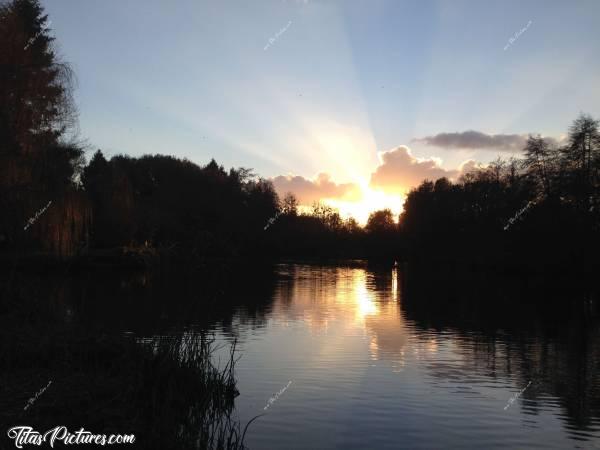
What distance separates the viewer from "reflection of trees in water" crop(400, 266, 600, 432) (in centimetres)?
1434

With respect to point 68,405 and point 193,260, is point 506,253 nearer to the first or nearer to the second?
point 193,260

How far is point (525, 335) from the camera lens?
2258 centimetres

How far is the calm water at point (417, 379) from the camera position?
10.8m

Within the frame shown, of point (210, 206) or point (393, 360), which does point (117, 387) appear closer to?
point (393, 360)

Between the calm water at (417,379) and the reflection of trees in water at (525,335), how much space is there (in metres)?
0.06

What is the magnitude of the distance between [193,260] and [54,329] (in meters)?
3.81

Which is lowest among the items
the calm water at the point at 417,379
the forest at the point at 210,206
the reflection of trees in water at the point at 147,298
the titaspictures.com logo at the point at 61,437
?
the calm water at the point at 417,379

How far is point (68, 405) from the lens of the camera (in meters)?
8.69

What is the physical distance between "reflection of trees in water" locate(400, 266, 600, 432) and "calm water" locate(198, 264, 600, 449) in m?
0.06

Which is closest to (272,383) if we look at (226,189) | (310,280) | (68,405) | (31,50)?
(68,405)

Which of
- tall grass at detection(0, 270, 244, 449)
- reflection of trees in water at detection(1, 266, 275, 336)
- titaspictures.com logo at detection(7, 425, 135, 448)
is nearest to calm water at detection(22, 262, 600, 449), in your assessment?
reflection of trees in water at detection(1, 266, 275, 336)

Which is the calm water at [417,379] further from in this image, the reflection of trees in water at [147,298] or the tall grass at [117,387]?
the reflection of trees in water at [147,298]

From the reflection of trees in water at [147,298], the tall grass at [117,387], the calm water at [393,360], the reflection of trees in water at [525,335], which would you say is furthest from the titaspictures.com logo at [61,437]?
the reflection of trees in water at [525,335]

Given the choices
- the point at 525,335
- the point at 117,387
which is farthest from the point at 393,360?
the point at 117,387
